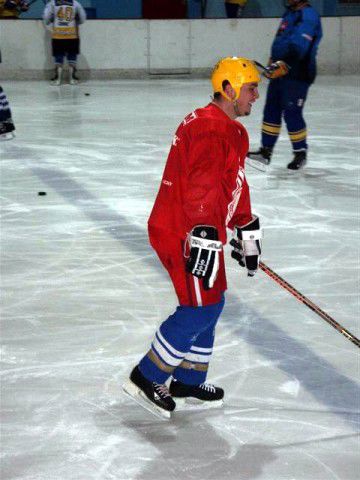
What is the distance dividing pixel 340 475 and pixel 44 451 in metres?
0.75

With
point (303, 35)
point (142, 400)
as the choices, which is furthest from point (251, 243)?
point (303, 35)

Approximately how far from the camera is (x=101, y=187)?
20.7 ft

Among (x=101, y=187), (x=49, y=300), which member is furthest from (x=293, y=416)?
(x=101, y=187)

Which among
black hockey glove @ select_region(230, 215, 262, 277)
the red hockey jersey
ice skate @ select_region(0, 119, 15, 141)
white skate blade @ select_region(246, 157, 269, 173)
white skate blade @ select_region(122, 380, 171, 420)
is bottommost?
white skate blade @ select_region(246, 157, 269, 173)

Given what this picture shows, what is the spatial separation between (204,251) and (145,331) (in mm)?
1119

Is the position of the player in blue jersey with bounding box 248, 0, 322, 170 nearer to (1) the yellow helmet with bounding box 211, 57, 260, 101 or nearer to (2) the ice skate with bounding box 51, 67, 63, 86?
(1) the yellow helmet with bounding box 211, 57, 260, 101

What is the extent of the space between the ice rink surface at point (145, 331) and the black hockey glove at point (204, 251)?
1.56 feet

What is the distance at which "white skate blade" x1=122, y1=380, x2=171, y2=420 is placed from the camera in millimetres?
2891

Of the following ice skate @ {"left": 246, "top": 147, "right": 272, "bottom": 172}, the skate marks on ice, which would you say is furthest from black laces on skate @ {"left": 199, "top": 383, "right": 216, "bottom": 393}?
ice skate @ {"left": 246, "top": 147, "right": 272, "bottom": 172}

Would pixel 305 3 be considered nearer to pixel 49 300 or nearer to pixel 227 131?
pixel 49 300

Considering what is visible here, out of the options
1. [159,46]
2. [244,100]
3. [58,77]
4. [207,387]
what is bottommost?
[58,77]

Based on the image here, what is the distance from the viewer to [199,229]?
2580mm

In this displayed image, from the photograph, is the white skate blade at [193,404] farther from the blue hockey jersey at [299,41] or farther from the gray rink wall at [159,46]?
the gray rink wall at [159,46]

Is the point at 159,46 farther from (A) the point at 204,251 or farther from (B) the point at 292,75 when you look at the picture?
(A) the point at 204,251
